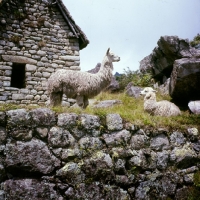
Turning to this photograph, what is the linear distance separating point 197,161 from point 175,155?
21.5 inches

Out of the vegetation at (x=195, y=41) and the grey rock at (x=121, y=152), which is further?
the vegetation at (x=195, y=41)

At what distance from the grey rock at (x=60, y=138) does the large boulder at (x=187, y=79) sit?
3.98m

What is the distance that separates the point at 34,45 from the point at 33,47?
0.11 metres

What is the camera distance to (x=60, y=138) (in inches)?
172

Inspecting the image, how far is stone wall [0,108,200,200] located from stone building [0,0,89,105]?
184 inches

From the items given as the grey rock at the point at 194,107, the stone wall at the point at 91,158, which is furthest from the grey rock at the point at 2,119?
the grey rock at the point at 194,107

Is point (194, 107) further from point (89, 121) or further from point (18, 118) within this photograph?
point (18, 118)

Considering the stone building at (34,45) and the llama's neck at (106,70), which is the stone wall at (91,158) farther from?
the stone building at (34,45)

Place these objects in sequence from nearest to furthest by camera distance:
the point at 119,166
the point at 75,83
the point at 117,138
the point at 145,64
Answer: the point at 119,166, the point at 117,138, the point at 75,83, the point at 145,64

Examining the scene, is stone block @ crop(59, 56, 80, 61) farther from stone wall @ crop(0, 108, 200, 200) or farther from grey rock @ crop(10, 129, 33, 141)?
grey rock @ crop(10, 129, 33, 141)

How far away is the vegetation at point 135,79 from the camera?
12.4m

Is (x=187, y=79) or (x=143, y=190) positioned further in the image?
(x=187, y=79)

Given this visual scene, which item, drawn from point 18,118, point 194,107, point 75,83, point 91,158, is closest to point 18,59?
point 75,83

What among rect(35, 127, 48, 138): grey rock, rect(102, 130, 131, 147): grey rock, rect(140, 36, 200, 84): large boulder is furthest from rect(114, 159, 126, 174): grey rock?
rect(140, 36, 200, 84): large boulder
